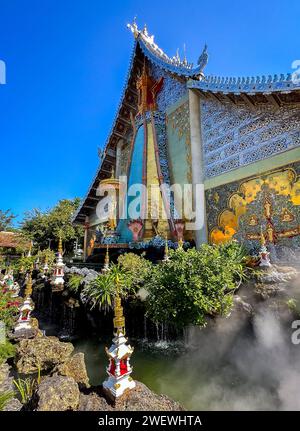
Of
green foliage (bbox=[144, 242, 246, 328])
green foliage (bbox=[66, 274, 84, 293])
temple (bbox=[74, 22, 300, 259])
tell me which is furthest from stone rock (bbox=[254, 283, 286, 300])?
green foliage (bbox=[66, 274, 84, 293])

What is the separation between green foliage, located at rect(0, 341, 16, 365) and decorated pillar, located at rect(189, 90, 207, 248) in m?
8.16

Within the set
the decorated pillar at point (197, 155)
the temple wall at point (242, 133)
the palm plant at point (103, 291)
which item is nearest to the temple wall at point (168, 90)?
the decorated pillar at point (197, 155)

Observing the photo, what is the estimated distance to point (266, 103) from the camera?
9.32 m

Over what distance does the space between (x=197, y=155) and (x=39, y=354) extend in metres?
10.4

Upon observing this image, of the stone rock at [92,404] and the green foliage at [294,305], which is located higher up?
the green foliage at [294,305]

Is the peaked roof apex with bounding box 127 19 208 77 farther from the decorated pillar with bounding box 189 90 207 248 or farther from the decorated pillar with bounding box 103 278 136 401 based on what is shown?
the decorated pillar with bounding box 103 278 136 401

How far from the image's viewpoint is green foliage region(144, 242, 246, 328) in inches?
216

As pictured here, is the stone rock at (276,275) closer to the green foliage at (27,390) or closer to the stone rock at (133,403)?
the stone rock at (133,403)

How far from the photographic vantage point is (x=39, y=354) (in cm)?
592

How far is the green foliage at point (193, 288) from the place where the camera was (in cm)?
550

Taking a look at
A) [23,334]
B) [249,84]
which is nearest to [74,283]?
[23,334]

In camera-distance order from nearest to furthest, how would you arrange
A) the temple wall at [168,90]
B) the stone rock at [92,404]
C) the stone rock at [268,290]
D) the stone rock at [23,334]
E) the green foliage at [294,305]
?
the stone rock at [92,404] < the green foliage at [294,305] < the stone rock at [268,290] < the stone rock at [23,334] < the temple wall at [168,90]

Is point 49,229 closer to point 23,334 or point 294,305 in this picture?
point 23,334

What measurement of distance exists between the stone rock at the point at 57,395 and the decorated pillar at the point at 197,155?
8.66 meters
